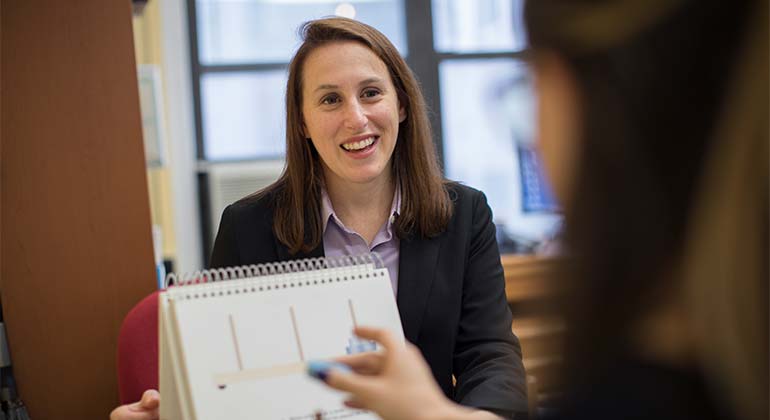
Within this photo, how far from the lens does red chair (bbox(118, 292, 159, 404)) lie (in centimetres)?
171

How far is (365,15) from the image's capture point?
18.9 ft

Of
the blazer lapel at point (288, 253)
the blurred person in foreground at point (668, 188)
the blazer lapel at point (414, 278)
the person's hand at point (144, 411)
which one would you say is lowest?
the person's hand at point (144, 411)

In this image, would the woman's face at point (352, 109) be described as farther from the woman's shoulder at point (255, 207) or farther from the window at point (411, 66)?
the window at point (411, 66)

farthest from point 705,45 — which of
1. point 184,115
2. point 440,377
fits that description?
point 184,115

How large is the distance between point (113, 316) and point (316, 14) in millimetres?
3930

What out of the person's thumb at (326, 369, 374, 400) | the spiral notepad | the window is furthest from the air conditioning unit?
the person's thumb at (326, 369, 374, 400)

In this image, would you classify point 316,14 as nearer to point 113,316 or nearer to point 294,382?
point 113,316

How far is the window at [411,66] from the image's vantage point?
554 cm

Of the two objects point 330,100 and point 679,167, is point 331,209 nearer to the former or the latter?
point 330,100

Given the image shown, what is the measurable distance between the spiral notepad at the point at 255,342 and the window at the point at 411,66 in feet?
12.8

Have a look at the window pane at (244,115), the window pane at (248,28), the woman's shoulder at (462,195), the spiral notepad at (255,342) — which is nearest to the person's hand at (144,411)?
the spiral notepad at (255,342)

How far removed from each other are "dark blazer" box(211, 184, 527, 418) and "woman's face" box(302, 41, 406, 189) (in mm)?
198

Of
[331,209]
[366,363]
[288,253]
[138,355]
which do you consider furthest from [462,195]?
[366,363]

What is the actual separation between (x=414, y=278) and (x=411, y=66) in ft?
13.5
